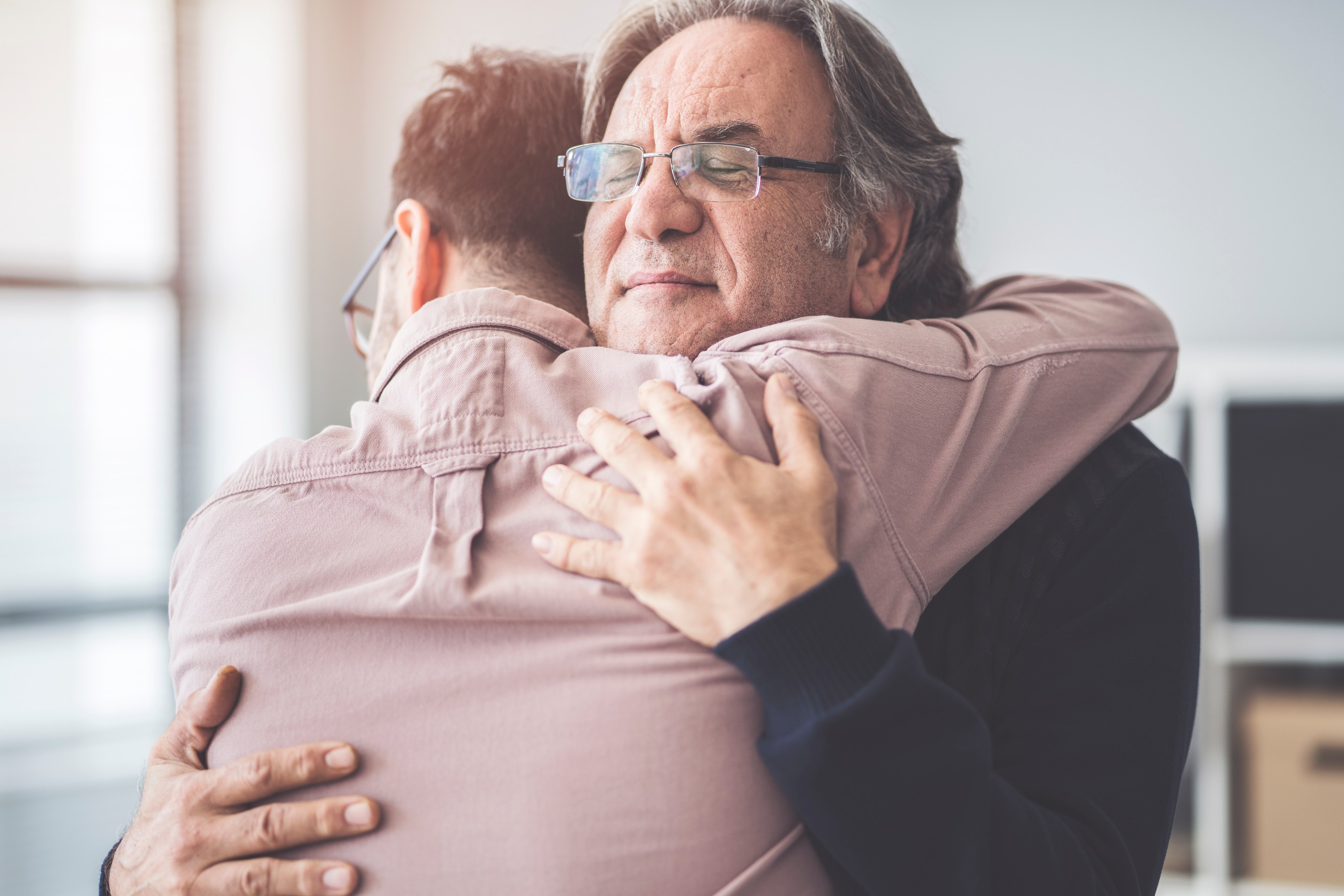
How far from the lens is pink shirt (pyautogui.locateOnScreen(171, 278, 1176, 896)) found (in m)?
0.66

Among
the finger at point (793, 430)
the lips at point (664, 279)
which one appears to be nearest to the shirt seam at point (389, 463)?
the finger at point (793, 430)

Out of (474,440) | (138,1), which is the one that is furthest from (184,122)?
(474,440)

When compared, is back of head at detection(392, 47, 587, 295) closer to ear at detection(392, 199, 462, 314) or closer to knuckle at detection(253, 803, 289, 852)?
ear at detection(392, 199, 462, 314)

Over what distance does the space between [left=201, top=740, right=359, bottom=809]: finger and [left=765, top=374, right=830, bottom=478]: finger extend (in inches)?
15.9

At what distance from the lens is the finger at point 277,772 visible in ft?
2.27

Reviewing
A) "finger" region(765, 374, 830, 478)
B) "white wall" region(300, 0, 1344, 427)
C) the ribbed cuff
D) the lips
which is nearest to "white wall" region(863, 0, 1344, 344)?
"white wall" region(300, 0, 1344, 427)

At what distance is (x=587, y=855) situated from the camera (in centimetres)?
65

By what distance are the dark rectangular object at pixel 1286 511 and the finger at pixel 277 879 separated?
2.26 metres

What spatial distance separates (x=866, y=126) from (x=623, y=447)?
64cm

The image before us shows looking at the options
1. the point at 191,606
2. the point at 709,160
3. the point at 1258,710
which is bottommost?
the point at 1258,710

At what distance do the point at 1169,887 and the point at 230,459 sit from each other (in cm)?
307

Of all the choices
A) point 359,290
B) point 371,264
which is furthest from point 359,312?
point 371,264

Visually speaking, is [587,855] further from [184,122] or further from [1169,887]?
[184,122]

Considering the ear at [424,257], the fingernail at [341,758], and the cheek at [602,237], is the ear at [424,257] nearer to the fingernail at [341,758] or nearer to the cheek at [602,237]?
the cheek at [602,237]
